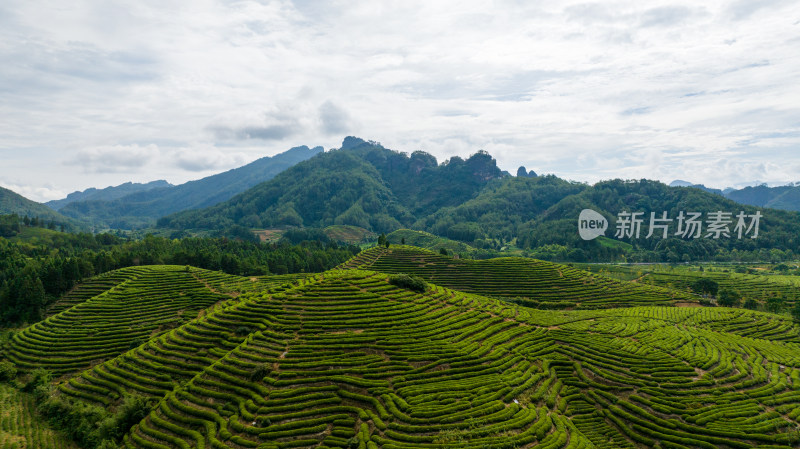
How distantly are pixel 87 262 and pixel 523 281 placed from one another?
4885 inches

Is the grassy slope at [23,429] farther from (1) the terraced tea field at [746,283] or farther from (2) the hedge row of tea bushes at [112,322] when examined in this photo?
(1) the terraced tea field at [746,283]

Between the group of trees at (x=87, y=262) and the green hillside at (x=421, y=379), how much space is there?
31.0m

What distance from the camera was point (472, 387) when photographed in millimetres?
42438

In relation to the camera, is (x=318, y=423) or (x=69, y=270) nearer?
(x=318, y=423)

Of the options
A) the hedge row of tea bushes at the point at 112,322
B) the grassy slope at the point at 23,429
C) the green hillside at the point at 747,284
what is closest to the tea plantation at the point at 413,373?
the hedge row of tea bushes at the point at 112,322

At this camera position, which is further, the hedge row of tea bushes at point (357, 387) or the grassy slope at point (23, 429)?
the grassy slope at point (23, 429)

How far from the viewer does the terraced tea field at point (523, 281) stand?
10256cm

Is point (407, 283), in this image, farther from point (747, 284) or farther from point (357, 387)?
point (747, 284)

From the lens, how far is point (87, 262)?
3861 inches

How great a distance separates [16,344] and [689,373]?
10907cm

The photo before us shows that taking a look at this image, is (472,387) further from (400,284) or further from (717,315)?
(717,315)

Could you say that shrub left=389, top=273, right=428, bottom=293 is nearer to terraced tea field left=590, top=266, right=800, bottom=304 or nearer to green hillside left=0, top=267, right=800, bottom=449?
green hillside left=0, top=267, right=800, bottom=449

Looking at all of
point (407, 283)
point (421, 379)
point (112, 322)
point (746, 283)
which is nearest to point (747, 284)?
point (746, 283)

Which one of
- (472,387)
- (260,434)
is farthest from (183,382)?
(472,387)
